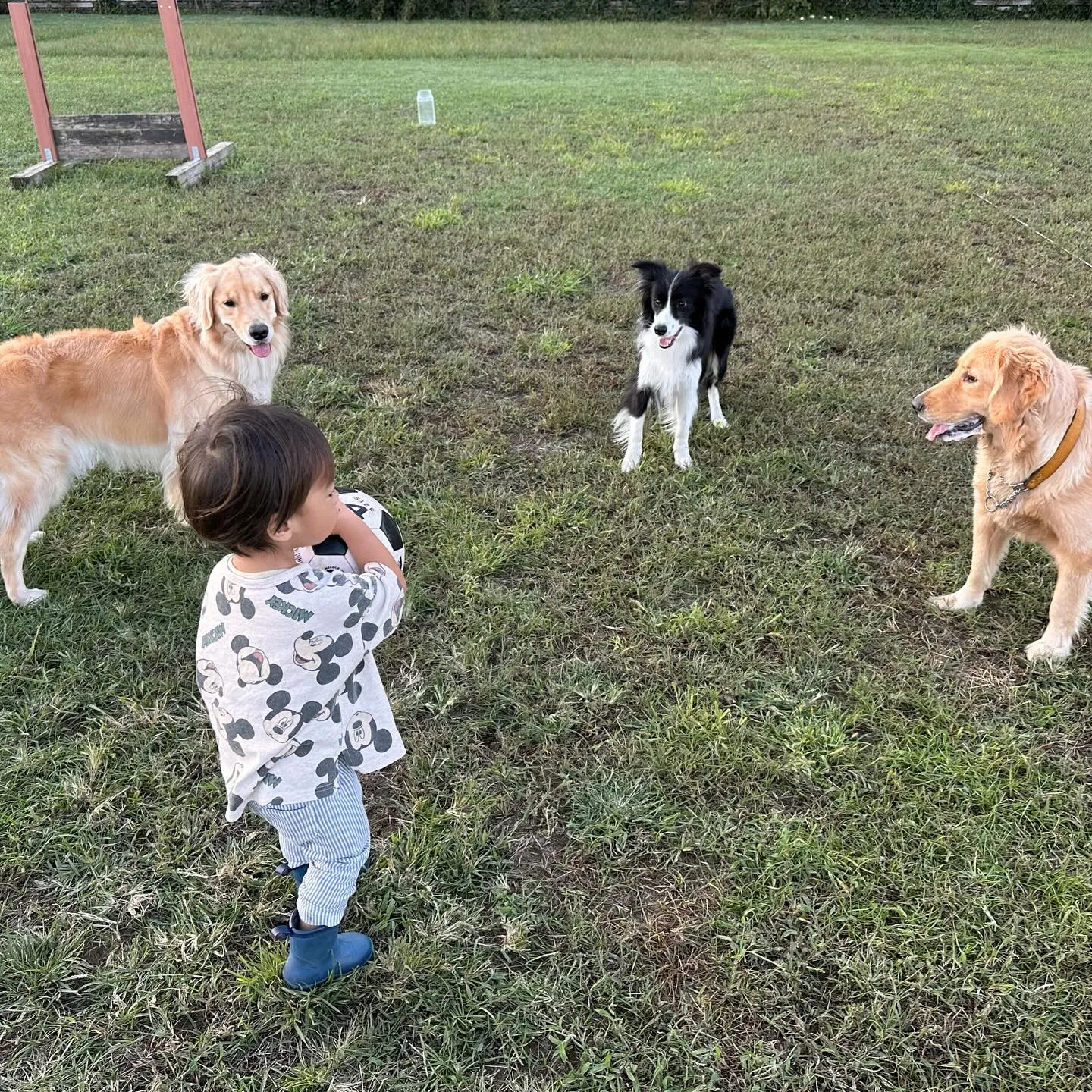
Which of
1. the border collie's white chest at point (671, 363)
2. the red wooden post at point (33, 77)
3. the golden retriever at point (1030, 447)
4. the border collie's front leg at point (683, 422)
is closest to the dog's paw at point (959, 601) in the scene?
the golden retriever at point (1030, 447)

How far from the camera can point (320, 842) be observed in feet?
5.56

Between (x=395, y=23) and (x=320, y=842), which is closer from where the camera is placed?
(x=320, y=842)

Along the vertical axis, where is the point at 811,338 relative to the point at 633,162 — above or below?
below

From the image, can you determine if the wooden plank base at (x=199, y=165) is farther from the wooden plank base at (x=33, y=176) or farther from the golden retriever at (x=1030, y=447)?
the golden retriever at (x=1030, y=447)

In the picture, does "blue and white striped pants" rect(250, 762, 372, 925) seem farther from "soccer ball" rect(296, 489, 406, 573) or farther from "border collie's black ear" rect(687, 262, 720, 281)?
"border collie's black ear" rect(687, 262, 720, 281)

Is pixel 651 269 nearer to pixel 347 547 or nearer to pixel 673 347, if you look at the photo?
pixel 673 347

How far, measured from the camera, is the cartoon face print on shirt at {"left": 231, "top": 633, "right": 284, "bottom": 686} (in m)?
1.48

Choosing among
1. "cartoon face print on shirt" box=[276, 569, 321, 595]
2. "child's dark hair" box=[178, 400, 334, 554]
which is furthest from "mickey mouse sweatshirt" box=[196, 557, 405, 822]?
"child's dark hair" box=[178, 400, 334, 554]

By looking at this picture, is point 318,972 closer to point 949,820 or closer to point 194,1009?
point 194,1009

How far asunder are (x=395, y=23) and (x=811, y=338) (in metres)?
25.6

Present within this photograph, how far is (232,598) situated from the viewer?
1496mm

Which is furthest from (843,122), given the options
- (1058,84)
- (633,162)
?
(1058,84)

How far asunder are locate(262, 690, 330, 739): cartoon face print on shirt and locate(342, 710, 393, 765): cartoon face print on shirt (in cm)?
19

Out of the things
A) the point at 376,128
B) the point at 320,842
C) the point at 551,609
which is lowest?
the point at 551,609
